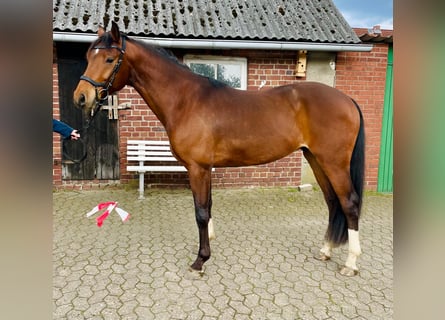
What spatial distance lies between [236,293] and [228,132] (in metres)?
1.33

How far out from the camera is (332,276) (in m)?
2.58

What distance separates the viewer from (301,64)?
4910 mm

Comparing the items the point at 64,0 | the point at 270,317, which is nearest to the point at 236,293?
the point at 270,317

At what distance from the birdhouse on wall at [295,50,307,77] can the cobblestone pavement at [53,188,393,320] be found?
2263mm

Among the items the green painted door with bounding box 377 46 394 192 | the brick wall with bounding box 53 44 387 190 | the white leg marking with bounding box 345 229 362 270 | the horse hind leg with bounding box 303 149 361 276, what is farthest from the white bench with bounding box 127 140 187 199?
the green painted door with bounding box 377 46 394 192

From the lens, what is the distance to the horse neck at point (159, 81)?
2500 mm

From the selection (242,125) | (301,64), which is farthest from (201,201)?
(301,64)

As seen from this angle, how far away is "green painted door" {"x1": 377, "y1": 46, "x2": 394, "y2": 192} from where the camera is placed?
17.2 feet

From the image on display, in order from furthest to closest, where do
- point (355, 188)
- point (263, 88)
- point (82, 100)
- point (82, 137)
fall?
point (263, 88)
point (82, 137)
point (355, 188)
point (82, 100)

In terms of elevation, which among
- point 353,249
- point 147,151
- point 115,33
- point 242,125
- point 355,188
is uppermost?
point 115,33

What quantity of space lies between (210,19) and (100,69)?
3278 millimetres

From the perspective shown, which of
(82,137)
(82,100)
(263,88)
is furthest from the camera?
(263,88)

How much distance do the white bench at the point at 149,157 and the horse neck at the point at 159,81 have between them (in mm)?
2190

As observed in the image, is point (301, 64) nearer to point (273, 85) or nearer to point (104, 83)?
point (273, 85)
